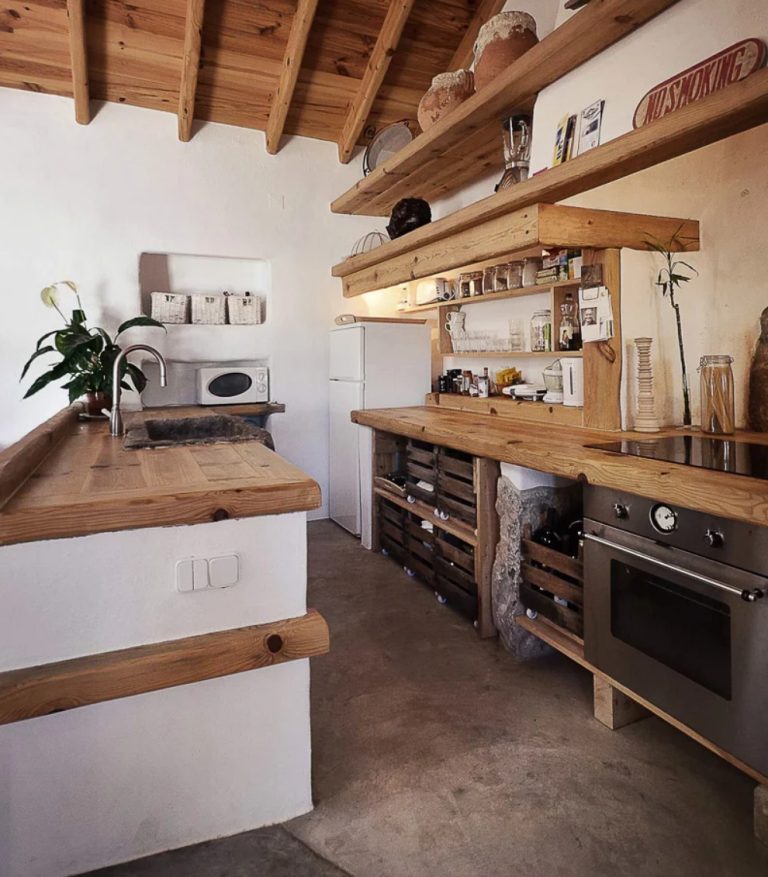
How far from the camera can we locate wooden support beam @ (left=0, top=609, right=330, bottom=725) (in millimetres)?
1238

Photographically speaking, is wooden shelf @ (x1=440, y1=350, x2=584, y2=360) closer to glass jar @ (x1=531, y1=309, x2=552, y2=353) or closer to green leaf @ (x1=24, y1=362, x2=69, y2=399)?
glass jar @ (x1=531, y1=309, x2=552, y2=353)

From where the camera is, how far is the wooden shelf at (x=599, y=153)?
1645 mm

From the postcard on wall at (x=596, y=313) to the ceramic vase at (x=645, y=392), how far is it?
0.13 metres

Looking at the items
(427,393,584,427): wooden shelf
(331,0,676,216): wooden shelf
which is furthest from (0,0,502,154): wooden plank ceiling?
(427,393,584,427): wooden shelf

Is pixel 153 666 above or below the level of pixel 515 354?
below

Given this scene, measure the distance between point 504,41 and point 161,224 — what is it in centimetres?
249

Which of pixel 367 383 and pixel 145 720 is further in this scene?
pixel 367 383

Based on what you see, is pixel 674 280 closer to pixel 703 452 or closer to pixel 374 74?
A: pixel 703 452

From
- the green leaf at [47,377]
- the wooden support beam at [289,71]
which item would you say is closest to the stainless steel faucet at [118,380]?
the green leaf at [47,377]

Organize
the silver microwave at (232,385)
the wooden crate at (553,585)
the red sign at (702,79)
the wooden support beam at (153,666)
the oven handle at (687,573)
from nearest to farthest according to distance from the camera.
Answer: the wooden support beam at (153,666) < the oven handle at (687,573) < the red sign at (702,79) < the wooden crate at (553,585) < the silver microwave at (232,385)

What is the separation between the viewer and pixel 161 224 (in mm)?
4133

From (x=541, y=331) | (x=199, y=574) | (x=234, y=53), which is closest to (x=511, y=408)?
(x=541, y=331)

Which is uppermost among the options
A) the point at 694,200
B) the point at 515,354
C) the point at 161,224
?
the point at 161,224

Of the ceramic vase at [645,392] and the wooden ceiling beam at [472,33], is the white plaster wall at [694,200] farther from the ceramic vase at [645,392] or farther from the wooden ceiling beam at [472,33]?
the wooden ceiling beam at [472,33]
